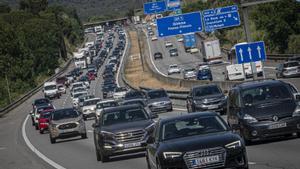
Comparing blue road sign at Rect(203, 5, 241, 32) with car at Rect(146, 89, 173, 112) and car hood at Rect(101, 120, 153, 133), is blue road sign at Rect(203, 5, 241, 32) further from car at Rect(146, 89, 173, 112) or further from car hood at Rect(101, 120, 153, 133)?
car hood at Rect(101, 120, 153, 133)

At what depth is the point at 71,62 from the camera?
183125 mm

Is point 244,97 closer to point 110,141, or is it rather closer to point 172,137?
point 110,141

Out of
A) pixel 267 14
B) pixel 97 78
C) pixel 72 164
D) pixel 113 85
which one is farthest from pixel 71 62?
pixel 72 164

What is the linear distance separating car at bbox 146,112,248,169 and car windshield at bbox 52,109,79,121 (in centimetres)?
2146

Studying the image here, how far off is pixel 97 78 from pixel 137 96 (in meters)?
79.5

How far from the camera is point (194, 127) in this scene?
1433cm

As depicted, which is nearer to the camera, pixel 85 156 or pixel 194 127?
pixel 194 127

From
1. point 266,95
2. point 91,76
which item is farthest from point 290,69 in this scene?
point 91,76

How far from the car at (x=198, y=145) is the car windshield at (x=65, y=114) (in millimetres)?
21458

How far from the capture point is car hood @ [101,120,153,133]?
72.2ft

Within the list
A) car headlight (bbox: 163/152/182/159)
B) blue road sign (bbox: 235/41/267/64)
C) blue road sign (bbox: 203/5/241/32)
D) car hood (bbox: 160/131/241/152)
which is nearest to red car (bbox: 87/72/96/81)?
blue road sign (bbox: 203/5/241/32)

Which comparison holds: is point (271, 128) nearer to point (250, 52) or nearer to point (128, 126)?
point (128, 126)

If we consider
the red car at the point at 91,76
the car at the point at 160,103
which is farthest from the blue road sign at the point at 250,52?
the red car at the point at 91,76

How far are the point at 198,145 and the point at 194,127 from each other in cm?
110
